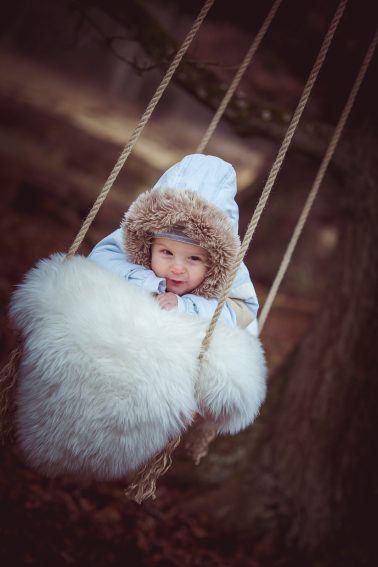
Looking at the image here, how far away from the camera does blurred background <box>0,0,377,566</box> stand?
2105 mm

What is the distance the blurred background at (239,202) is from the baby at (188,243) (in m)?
0.44

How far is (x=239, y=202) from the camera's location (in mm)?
4824

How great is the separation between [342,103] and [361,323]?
1728 millimetres

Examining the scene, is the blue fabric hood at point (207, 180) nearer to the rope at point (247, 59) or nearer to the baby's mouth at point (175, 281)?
the rope at point (247, 59)

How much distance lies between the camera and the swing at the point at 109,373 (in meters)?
1.05

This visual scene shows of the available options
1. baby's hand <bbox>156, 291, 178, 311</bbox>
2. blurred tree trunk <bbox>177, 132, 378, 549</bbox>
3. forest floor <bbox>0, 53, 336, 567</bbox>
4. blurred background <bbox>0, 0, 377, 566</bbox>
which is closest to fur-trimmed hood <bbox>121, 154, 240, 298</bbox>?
baby's hand <bbox>156, 291, 178, 311</bbox>

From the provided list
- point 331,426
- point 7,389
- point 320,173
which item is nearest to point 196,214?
point 320,173

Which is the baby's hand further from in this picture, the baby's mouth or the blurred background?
the blurred background

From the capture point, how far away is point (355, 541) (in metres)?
2.07

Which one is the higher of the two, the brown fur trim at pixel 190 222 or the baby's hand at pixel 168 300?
the brown fur trim at pixel 190 222

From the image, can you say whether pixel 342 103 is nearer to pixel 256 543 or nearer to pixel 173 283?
pixel 173 283

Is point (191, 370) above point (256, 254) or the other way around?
the other way around

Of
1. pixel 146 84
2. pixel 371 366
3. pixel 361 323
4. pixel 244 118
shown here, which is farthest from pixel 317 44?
pixel 146 84

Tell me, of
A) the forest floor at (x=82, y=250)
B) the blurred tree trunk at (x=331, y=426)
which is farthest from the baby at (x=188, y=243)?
the forest floor at (x=82, y=250)
